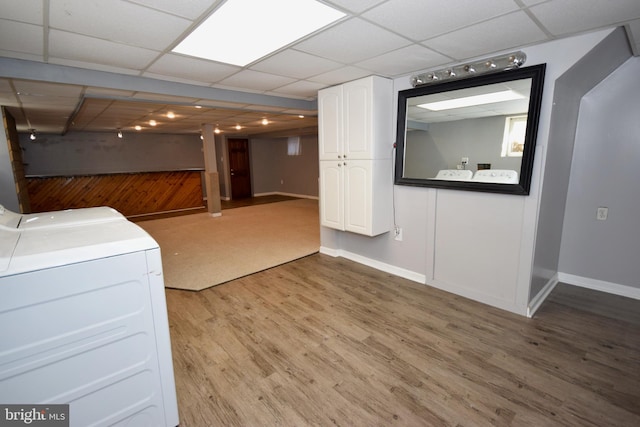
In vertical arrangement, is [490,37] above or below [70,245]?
above

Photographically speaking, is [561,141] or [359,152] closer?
[561,141]

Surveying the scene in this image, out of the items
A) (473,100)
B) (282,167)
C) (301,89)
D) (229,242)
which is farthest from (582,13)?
(282,167)

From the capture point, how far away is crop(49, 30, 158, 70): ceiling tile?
1.98 m

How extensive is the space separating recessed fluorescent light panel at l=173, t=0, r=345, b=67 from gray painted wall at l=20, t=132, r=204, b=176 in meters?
6.59

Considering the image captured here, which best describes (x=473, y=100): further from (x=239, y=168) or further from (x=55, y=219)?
(x=239, y=168)

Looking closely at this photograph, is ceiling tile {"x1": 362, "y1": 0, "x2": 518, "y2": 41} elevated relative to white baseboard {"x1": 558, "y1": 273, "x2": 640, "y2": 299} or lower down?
elevated

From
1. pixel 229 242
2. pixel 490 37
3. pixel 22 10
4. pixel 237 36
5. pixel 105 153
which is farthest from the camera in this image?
pixel 105 153

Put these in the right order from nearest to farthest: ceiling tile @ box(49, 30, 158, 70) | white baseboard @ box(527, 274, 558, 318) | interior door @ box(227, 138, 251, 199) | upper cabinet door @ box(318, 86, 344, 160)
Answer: ceiling tile @ box(49, 30, 158, 70), white baseboard @ box(527, 274, 558, 318), upper cabinet door @ box(318, 86, 344, 160), interior door @ box(227, 138, 251, 199)

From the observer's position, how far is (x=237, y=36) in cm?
199

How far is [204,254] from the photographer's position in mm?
4270

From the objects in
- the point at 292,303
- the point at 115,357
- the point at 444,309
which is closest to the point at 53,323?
the point at 115,357

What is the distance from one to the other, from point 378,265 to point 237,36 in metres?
2.80

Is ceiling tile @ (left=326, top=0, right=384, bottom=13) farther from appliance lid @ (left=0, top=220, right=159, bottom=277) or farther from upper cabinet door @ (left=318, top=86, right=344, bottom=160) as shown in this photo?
upper cabinet door @ (left=318, top=86, right=344, bottom=160)

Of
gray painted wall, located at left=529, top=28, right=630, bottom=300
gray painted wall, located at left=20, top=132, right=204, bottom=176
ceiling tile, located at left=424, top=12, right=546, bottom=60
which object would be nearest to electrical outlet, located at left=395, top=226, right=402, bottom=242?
gray painted wall, located at left=529, top=28, right=630, bottom=300
